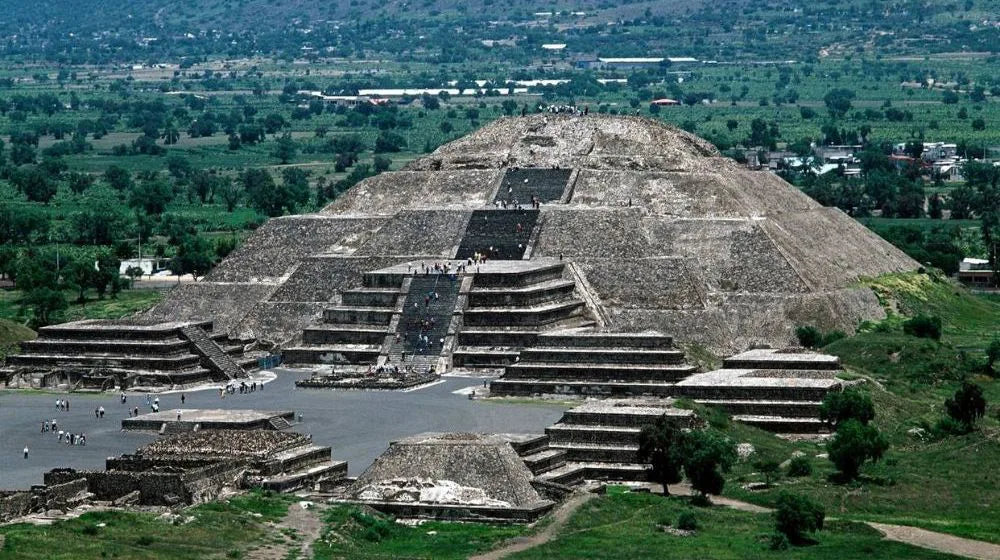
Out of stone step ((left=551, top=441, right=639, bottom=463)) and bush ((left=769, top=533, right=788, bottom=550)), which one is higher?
bush ((left=769, top=533, right=788, bottom=550))

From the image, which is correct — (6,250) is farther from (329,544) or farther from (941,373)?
(329,544)

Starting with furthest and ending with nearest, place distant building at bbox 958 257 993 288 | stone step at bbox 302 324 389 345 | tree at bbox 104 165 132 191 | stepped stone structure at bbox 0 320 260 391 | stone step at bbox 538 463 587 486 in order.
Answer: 1. tree at bbox 104 165 132 191
2. distant building at bbox 958 257 993 288
3. stone step at bbox 302 324 389 345
4. stepped stone structure at bbox 0 320 260 391
5. stone step at bbox 538 463 587 486

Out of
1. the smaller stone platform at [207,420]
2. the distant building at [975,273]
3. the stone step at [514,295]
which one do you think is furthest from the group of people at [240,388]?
the distant building at [975,273]

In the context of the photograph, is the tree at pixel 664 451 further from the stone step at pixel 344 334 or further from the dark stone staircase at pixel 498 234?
the dark stone staircase at pixel 498 234

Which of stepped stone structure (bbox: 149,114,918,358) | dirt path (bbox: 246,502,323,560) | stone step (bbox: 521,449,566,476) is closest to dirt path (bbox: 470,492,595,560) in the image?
stone step (bbox: 521,449,566,476)

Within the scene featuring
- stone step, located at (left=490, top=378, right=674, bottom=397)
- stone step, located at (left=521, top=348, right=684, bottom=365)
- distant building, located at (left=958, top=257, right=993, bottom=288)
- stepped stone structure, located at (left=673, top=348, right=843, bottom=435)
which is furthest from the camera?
distant building, located at (left=958, top=257, right=993, bottom=288)

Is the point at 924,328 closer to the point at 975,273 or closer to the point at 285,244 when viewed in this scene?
the point at 285,244

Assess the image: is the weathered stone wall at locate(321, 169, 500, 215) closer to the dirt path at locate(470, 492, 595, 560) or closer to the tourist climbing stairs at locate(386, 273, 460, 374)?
the tourist climbing stairs at locate(386, 273, 460, 374)
